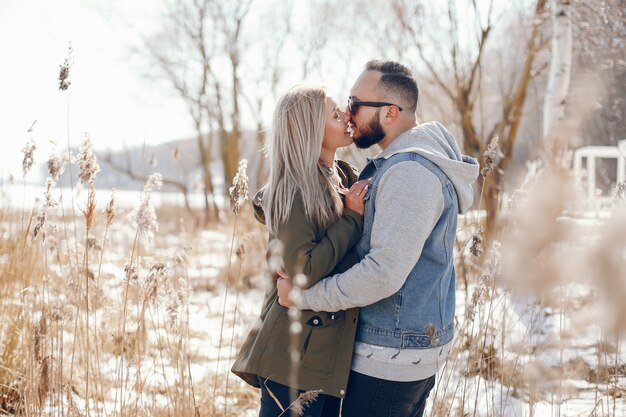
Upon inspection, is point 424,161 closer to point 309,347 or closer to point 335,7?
point 309,347

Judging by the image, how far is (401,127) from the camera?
2014mm

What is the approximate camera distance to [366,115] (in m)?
2.01

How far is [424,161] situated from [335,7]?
1407cm

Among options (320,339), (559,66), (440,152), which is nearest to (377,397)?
(320,339)

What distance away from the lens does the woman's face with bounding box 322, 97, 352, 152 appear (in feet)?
6.64

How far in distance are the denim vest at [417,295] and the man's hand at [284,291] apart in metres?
0.22

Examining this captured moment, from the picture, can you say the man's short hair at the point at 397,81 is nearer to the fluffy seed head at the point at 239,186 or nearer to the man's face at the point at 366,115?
the man's face at the point at 366,115

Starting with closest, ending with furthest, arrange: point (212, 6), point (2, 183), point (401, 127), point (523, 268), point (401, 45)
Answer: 1. point (523, 268)
2. point (401, 127)
3. point (2, 183)
4. point (401, 45)
5. point (212, 6)

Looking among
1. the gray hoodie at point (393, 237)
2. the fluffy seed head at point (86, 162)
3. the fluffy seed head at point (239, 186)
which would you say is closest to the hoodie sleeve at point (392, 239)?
the gray hoodie at point (393, 237)

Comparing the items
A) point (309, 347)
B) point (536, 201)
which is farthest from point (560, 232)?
point (309, 347)

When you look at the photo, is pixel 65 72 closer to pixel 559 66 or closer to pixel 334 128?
pixel 334 128

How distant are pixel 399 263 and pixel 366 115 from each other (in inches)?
21.1

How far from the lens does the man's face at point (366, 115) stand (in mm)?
1998

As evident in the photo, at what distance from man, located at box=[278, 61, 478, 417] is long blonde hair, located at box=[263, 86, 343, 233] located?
129 millimetres
